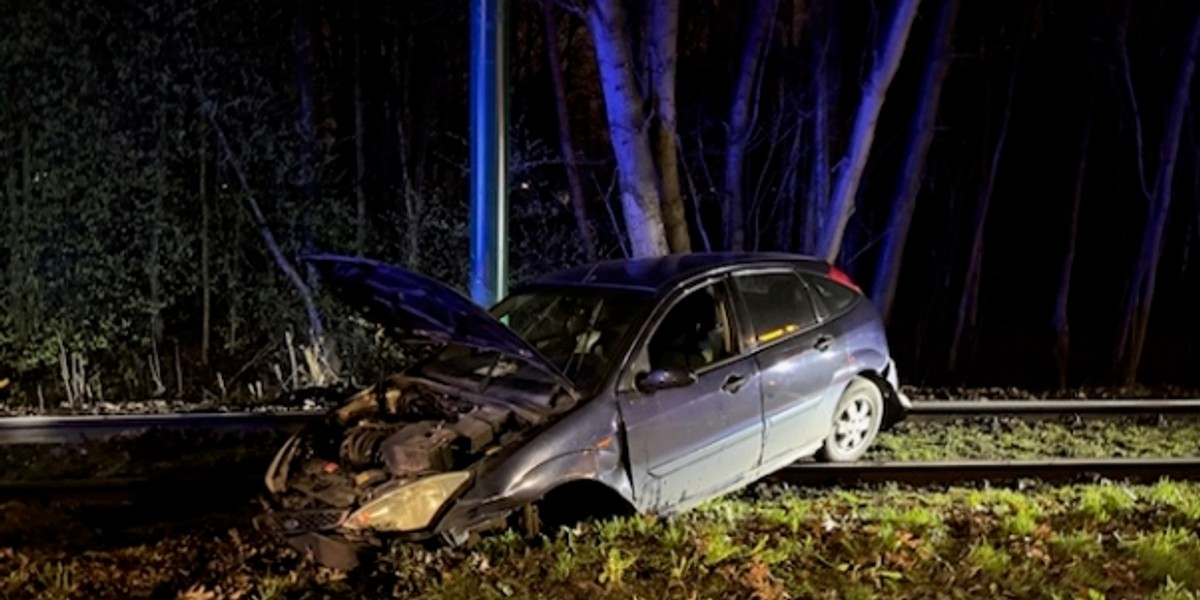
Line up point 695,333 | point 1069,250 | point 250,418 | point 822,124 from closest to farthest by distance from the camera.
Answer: point 695,333 < point 250,418 < point 822,124 < point 1069,250

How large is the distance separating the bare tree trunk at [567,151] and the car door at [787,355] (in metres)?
6.57

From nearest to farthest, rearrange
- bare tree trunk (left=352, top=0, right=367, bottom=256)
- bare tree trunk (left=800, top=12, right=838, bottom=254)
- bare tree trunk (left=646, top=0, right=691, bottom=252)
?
bare tree trunk (left=646, top=0, right=691, bottom=252) < bare tree trunk (left=352, top=0, right=367, bottom=256) < bare tree trunk (left=800, top=12, right=838, bottom=254)

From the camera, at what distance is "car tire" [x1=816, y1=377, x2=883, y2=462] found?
6.76m

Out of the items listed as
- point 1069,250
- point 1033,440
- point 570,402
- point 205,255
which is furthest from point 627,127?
point 1069,250

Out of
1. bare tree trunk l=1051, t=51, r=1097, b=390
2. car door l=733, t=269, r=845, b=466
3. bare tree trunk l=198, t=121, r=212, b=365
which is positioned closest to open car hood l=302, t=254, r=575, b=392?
car door l=733, t=269, r=845, b=466

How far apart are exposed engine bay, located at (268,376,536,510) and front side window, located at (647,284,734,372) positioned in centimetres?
115

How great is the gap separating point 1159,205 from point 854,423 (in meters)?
11.9

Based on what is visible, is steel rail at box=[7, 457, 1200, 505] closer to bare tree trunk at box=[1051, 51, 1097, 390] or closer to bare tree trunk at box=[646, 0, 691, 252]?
bare tree trunk at box=[646, 0, 691, 252]

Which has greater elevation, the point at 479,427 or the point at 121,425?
the point at 479,427

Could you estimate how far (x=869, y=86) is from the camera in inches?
390

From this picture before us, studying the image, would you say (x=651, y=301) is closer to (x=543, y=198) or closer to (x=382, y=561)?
(x=382, y=561)

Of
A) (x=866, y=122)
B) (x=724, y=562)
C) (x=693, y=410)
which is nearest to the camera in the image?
(x=724, y=562)

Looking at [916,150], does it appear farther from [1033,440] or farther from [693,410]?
[693,410]

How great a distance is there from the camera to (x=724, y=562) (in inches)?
170
